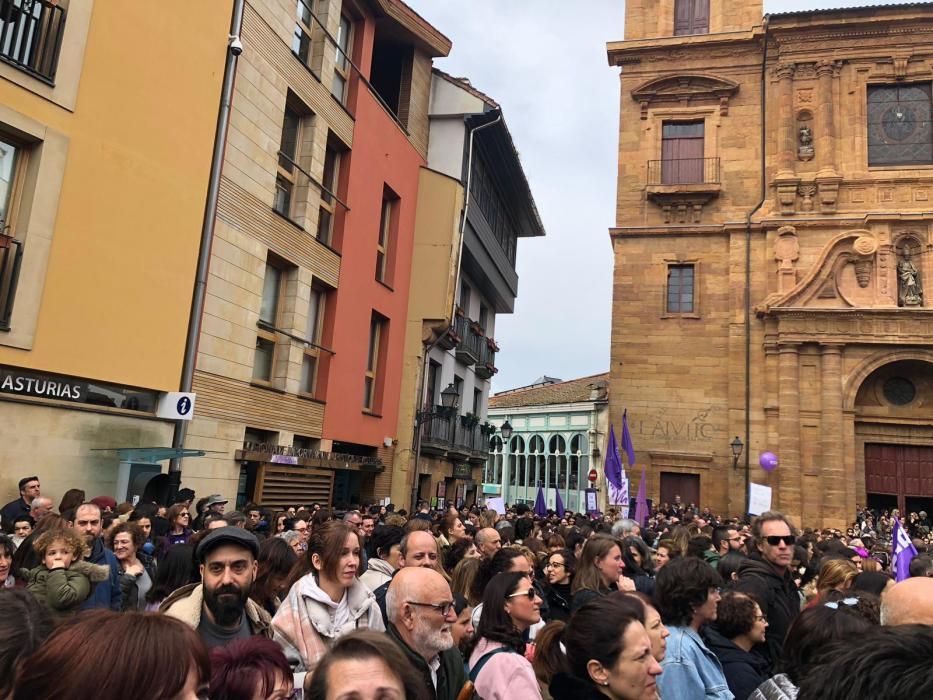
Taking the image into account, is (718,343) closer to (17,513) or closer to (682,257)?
(682,257)

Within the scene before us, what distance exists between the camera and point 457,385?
2439 centimetres

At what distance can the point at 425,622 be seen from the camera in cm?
332

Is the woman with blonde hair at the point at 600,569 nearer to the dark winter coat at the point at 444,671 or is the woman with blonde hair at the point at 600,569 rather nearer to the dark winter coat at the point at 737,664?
the dark winter coat at the point at 737,664

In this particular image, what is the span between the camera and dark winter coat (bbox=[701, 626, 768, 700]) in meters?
4.00

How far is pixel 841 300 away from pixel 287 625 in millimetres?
26391

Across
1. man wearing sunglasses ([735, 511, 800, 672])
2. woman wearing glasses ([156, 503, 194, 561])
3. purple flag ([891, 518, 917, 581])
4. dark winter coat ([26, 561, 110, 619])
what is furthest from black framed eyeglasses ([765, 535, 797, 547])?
woman wearing glasses ([156, 503, 194, 561])

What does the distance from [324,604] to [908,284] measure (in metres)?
27.4

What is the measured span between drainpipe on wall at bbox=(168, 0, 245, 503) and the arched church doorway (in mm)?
23220

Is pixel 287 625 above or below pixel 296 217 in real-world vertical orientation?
below

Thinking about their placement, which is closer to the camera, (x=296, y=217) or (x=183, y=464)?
(x=183, y=464)

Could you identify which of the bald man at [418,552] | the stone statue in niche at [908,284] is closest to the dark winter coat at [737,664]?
the bald man at [418,552]

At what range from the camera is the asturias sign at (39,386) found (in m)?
8.92

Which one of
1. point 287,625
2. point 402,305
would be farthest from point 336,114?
point 287,625

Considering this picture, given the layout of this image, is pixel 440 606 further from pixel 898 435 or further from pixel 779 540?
pixel 898 435
